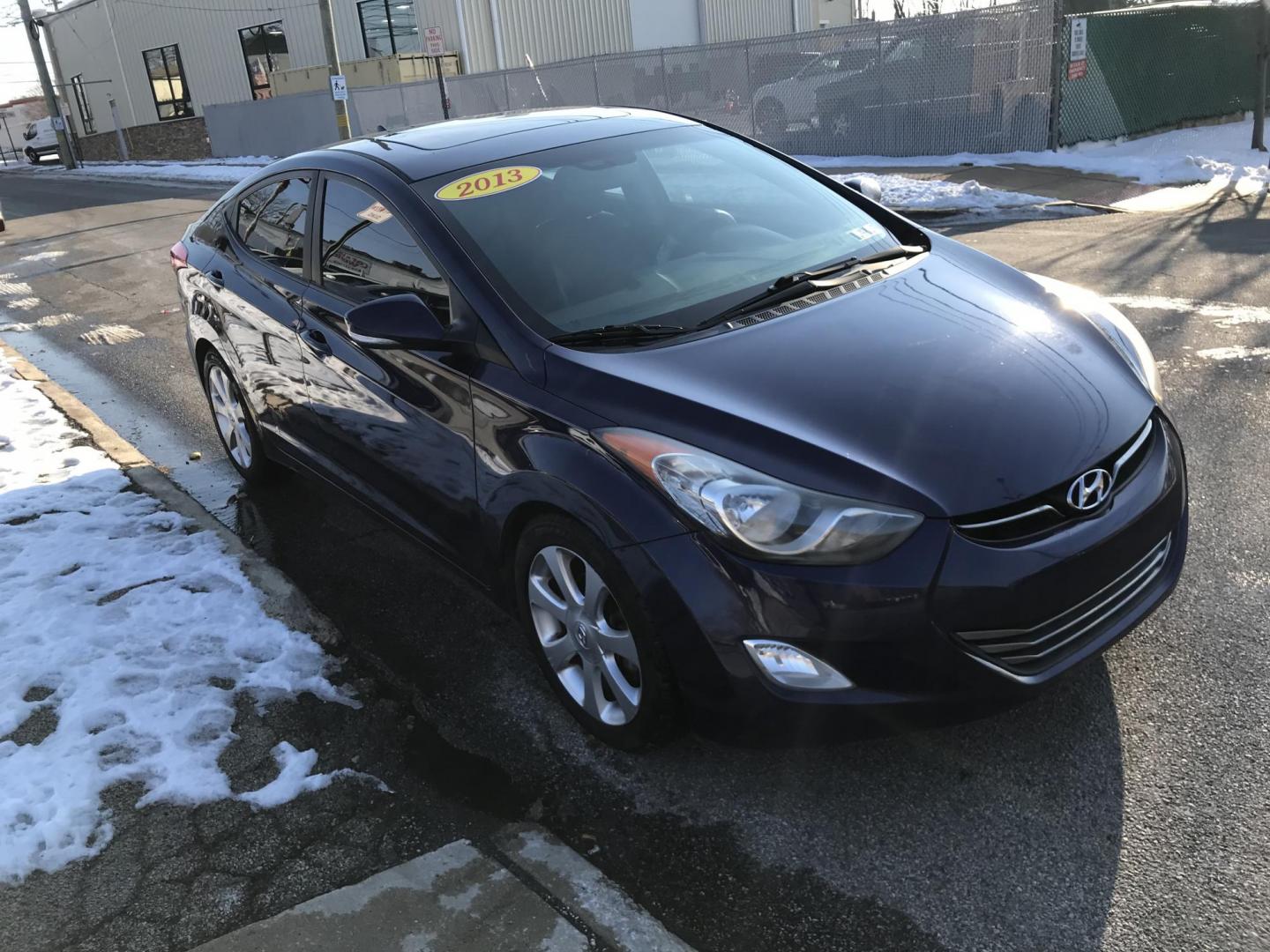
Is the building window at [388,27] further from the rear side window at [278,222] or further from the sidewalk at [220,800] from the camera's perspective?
the sidewalk at [220,800]

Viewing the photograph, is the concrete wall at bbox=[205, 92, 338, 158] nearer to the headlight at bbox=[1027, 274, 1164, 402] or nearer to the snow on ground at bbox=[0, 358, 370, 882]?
the snow on ground at bbox=[0, 358, 370, 882]

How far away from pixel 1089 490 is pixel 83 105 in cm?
5830

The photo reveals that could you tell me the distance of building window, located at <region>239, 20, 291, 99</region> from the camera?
A: 113 ft

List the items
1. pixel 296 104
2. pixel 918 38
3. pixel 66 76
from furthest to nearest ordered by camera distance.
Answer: pixel 66 76 → pixel 296 104 → pixel 918 38

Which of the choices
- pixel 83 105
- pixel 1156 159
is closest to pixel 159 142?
pixel 83 105

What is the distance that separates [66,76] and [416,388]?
6022 centimetres

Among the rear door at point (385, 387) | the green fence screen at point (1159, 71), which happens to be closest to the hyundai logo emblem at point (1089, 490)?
the rear door at point (385, 387)

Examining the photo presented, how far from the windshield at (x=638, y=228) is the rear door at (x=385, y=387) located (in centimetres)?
24

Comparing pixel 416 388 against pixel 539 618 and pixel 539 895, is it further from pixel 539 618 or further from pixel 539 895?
pixel 539 895

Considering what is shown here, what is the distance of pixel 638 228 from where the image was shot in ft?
11.7

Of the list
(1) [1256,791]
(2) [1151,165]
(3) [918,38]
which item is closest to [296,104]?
(3) [918,38]

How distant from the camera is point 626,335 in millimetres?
3080

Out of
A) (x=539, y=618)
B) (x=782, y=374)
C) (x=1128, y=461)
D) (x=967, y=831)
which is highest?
(x=782, y=374)

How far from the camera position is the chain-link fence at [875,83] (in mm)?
14430
